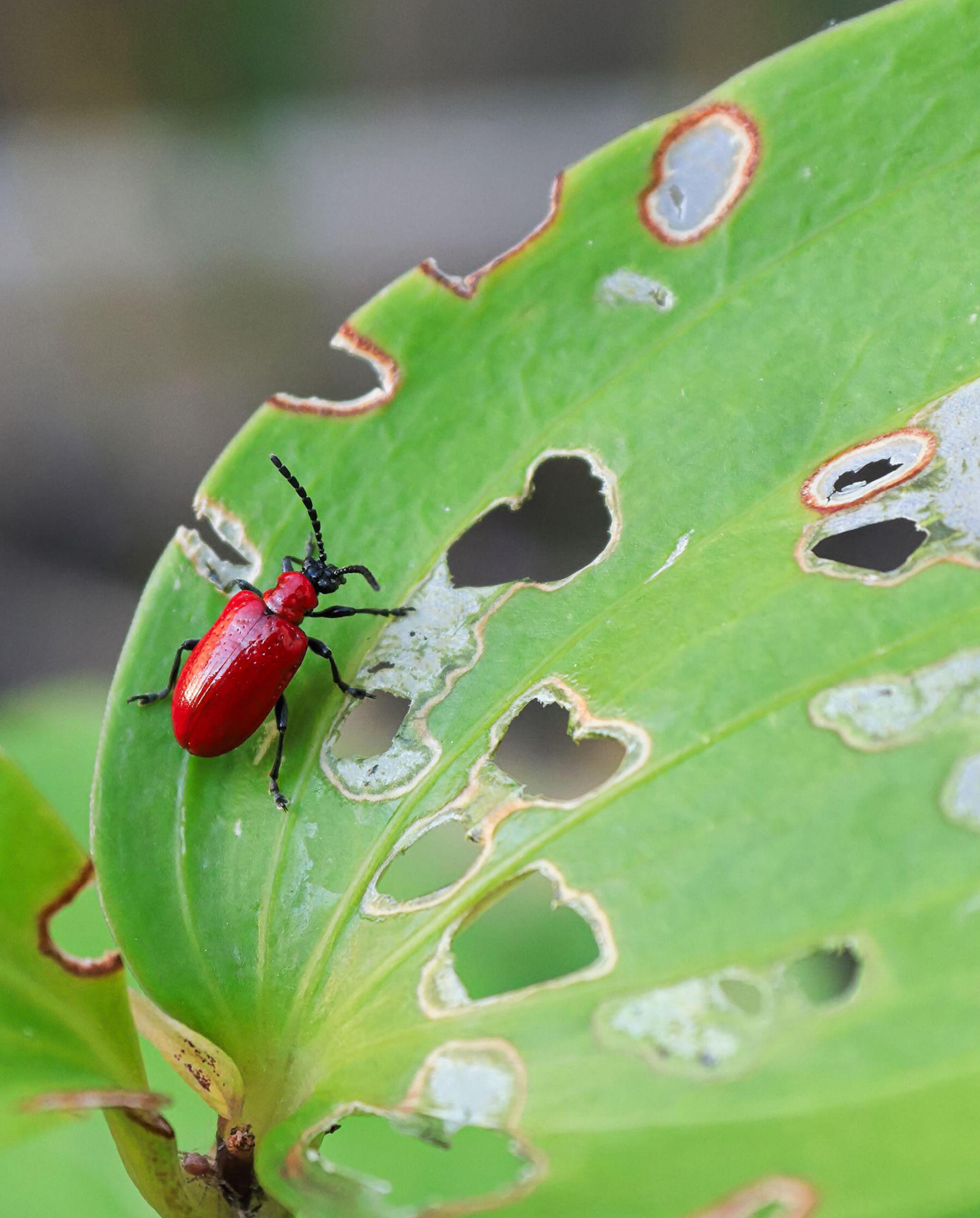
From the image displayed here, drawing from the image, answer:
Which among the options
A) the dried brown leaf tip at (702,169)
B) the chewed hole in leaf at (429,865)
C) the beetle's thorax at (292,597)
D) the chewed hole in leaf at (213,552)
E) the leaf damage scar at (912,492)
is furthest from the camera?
the chewed hole in leaf at (429,865)

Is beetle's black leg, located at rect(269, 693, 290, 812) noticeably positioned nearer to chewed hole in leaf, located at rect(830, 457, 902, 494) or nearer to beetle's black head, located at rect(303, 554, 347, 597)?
beetle's black head, located at rect(303, 554, 347, 597)

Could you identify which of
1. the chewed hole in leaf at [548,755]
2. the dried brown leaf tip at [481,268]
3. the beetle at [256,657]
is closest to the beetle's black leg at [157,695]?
the beetle at [256,657]

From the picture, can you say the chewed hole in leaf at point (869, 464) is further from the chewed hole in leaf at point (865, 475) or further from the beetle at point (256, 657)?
the beetle at point (256, 657)

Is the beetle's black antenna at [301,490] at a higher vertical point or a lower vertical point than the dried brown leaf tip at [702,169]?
lower

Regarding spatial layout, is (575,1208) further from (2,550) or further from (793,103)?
(2,550)

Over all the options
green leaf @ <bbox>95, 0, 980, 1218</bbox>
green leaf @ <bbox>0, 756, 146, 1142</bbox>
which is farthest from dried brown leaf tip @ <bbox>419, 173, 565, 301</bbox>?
green leaf @ <bbox>0, 756, 146, 1142</bbox>

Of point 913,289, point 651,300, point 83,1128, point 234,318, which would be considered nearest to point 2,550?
point 234,318
